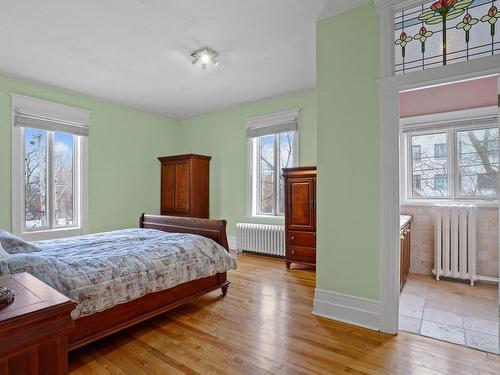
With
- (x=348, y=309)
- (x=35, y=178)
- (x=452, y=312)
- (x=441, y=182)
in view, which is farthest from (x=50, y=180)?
(x=441, y=182)

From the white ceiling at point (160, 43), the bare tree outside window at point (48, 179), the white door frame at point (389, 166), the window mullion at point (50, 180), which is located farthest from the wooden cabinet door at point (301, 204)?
the window mullion at point (50, 180)

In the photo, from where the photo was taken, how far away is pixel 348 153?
2.49 m

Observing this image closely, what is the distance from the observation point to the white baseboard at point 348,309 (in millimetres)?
2334

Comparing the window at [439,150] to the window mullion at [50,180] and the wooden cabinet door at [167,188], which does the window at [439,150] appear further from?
the window mullion at [50,180]

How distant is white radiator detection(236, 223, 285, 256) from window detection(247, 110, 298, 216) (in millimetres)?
343

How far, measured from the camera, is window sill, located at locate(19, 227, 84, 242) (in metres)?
3.94

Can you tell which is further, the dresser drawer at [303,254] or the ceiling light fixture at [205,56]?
the dresser drawer at [303,254]

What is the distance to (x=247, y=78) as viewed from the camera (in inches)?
156

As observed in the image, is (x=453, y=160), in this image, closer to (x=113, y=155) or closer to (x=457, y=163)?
(x=457, y=163)

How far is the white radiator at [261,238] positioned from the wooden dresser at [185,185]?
0.90m

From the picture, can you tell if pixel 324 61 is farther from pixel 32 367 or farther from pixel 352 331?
pixel 32 367

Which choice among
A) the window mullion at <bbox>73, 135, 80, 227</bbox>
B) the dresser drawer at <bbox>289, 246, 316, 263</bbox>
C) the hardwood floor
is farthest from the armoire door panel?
the window mullion at <bbox>73, 135, 80, 227</bbox>

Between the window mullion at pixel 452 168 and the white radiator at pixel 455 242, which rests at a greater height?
the window mullion at pixel 452 168

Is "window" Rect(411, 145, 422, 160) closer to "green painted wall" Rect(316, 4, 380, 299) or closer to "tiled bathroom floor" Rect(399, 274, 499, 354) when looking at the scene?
"tiled bathroom floor" Rect(399, 274, 499, 354)
